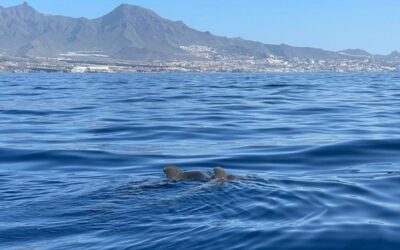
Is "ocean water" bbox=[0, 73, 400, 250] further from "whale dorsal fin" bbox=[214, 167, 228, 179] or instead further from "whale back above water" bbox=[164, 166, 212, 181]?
"whale dorsal fin" bbox=[214, 167, 228, 179]

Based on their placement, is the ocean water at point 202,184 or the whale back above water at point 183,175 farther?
the whale back above water at point 183,175

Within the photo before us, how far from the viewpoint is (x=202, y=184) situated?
11.9 metres

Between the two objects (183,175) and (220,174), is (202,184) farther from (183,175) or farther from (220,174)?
(183,175)

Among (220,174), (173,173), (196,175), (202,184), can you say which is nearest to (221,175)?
(220,174)

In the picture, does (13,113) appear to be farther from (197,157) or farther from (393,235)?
(393,235)

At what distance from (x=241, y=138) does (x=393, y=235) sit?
1157cm

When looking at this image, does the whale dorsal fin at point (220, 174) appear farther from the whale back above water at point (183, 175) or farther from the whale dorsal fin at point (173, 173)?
the whale dorsal fin at point (173, 173)

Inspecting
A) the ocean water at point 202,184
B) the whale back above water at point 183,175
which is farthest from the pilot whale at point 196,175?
the ocean water at point 202,184

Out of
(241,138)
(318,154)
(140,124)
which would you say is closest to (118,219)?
(318,154)

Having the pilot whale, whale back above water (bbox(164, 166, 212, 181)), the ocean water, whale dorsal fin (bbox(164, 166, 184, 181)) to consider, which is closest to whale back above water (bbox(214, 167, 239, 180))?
the pilot whale

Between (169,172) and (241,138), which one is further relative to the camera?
(241,138)

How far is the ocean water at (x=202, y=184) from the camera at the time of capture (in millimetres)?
8594

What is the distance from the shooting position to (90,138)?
20.3 m

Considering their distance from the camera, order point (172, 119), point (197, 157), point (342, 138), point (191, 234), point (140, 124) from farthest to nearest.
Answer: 1. point (172, 119)
2. point (140, 124)
3. point (342, 138)
4. point (197, 157)
5. point (191, 234)
